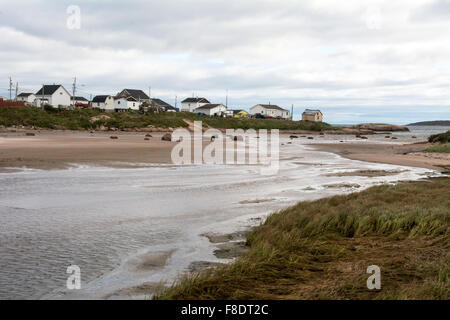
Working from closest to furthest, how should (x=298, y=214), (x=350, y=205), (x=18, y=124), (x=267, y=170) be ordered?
1. (x=298, y=214)
2. (x=350, y=205)
3. (x=267, y=170)
4. (x=18, y=124)

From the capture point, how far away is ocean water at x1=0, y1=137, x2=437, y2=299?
6914 mm

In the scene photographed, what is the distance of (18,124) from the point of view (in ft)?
200

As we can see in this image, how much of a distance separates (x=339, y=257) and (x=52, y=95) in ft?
342

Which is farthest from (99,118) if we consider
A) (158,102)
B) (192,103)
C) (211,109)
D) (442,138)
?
(192,103)

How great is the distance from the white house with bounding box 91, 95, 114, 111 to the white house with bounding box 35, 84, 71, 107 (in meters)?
8.68

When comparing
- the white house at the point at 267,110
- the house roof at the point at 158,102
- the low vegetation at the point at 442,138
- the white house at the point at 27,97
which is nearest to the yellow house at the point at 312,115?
the white house at the point at 267,110

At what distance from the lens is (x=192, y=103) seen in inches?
5354

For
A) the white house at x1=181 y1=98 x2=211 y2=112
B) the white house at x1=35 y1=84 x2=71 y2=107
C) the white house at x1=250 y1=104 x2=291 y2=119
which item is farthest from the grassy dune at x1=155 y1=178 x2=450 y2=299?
the white house at x1=250 y1=104 x2=291 y2=119

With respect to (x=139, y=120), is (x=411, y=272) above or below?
below

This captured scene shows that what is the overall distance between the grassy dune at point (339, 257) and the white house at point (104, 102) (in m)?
106

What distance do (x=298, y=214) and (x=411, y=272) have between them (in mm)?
4017

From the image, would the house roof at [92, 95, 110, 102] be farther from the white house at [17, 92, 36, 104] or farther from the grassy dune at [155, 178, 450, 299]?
the grassy dune at [155, 178, 450, 299]
